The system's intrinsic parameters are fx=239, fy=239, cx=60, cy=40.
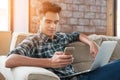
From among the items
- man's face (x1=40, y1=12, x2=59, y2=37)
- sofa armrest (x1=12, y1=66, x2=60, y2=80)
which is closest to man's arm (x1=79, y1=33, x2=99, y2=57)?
man's face (x1=40, y1=12, x2=59, y2=37)

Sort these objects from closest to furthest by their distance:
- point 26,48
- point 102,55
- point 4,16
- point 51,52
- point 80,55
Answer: point 102,55, point 26,48, point 51,52, point 80,55, point 4,16

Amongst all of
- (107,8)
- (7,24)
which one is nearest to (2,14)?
(7,24)

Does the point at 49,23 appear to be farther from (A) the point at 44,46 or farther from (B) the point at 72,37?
(B) the point at 72,37

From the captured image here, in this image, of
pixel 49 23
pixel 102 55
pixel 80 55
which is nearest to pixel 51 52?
pixel 49 23

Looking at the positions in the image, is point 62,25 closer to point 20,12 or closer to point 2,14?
point 20,12

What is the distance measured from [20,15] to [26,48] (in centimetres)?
164

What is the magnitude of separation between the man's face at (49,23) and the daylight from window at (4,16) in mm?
1425

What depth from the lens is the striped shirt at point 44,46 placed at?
1.79 metres

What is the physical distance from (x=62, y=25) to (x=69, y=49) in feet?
6.73

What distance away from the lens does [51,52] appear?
198 centimetres

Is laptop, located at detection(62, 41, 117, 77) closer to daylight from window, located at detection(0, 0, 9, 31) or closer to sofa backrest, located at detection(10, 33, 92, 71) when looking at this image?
sofa backrest, located at detection(10, 33, 92, 71)

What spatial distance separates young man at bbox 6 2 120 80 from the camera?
1.52 m

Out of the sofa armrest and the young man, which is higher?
the young man

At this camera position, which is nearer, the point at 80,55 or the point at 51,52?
the point at 51,52
